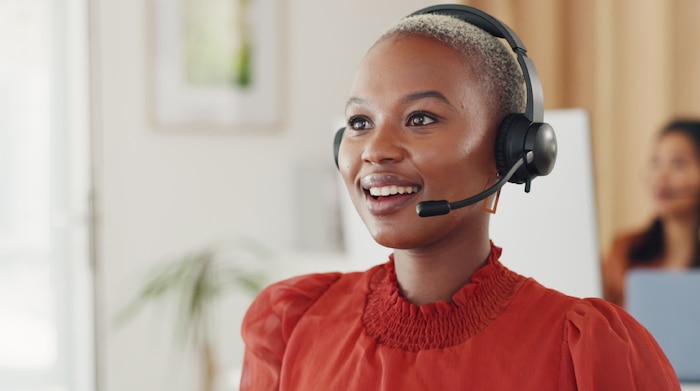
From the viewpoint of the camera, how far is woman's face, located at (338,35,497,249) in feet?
2.16

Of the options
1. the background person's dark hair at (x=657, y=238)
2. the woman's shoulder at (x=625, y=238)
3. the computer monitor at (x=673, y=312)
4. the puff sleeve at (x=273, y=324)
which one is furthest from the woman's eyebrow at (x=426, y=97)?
the woman's shoulder at (x=625, y=238)

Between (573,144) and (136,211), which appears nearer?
(573,144)

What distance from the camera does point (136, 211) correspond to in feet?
9.89

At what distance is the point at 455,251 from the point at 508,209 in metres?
0.35

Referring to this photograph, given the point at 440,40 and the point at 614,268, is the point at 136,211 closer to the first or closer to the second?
the point at 614,268

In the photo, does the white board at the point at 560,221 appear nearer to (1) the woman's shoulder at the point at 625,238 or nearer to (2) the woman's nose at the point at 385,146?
(2) the woman's nose at the point at 385,146

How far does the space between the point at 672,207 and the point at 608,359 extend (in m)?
2.24

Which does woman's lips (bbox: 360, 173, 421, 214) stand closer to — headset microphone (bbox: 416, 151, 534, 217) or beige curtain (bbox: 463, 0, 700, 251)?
headset microphone (bbox: 416, 151, 534, 217)

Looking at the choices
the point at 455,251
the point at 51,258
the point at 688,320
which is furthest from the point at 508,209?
the point at 51,258

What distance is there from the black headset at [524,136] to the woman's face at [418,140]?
0.5 inches

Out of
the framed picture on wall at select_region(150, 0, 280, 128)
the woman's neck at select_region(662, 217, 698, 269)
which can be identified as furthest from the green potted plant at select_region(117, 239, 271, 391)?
the woman's neck at select_region(662, 217, 698, 269)

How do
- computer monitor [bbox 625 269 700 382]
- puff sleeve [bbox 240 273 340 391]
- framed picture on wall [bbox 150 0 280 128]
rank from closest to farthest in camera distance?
puff sleeve [bbox 240 273 340 391] < computer monitor [bbox 625 269 700 382] < framed picture on wall [bbox 150 0 280 128]

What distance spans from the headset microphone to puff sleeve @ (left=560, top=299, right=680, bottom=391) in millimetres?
119

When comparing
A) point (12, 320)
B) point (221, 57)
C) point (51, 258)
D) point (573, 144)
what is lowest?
point (12, 320)
